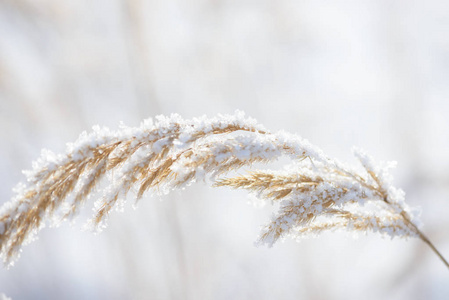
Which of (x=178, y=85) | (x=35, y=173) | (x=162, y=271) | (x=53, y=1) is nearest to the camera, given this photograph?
(x=35, y=173)

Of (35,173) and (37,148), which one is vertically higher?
(37,148)

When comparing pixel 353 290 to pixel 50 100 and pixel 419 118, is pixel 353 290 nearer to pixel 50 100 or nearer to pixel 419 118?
pixel 419 118

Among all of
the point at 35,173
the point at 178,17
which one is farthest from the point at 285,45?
A: the point at 35,173

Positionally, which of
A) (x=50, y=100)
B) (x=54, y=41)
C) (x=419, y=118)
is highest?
(x=54, y=41)

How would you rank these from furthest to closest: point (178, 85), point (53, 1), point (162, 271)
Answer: point (178, 85), point (162, 271), point (53, 1)

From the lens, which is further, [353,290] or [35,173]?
[353,290]

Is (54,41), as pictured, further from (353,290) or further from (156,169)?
(353,290)
